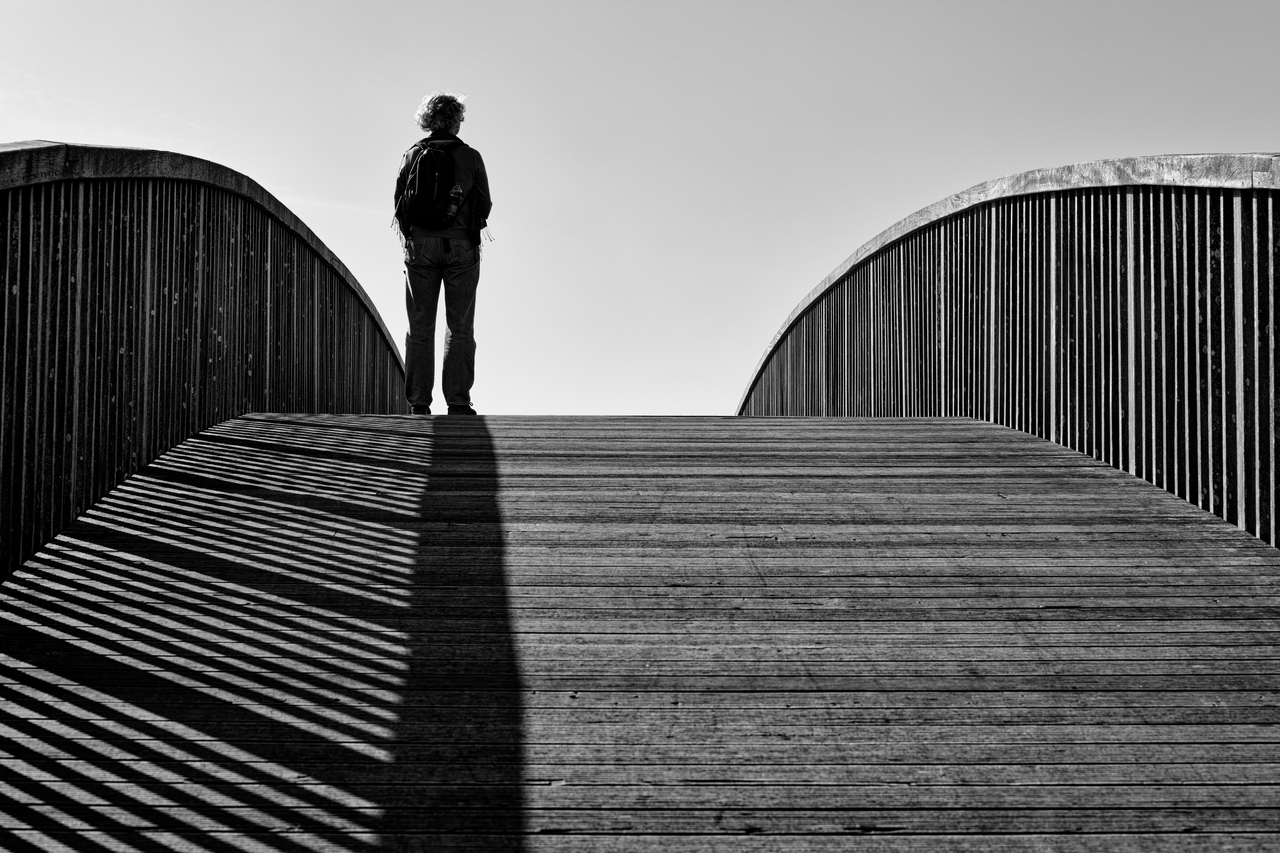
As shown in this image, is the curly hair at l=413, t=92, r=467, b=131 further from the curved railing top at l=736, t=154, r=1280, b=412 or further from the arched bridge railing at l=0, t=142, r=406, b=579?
the curved railing top at l=736, t=154, r=1280, b=412

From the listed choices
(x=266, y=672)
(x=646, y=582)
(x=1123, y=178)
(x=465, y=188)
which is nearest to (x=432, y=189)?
(x=465, y=188)

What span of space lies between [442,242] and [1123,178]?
3771 millimetres

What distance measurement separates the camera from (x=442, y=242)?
24.1 feet

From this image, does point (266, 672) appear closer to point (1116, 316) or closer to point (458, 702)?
point (458, 702)

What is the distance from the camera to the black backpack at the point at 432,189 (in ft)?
23.5

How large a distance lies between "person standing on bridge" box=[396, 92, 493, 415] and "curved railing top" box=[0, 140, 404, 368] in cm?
93

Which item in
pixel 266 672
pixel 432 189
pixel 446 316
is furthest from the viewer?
pixel 446 316

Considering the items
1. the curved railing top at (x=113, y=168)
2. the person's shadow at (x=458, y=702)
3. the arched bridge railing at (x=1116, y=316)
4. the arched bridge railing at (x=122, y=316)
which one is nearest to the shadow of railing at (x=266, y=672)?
the person's shadow at (x=458, y=702)

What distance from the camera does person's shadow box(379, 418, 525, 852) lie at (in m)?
2.55

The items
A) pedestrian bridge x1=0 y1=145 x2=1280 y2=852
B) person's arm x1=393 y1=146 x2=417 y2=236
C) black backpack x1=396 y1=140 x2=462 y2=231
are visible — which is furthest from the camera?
person's arm x1=393 y1=146 x2=417 y2=236

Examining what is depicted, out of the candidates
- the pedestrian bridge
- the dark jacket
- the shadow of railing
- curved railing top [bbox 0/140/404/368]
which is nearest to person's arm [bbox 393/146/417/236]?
the dark jacket

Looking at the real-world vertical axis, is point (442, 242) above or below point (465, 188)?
below

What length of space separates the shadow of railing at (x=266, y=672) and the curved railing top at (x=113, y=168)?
117 cm

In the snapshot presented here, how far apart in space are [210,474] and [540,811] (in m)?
2.96
